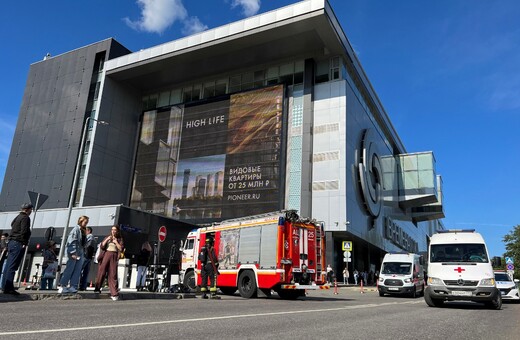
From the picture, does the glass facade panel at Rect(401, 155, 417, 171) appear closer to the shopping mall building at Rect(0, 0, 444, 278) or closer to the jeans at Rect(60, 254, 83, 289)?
the shopping mall building at Rect(0, 0, 444, 278)

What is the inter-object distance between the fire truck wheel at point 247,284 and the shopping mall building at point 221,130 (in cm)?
2256

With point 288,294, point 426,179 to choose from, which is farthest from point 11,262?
point 426,179

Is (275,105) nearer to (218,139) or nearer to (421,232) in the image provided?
(218,139)

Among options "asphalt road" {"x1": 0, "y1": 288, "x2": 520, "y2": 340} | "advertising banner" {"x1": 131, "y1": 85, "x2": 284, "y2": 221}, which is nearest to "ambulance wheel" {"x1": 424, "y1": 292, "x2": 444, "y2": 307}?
"asphalt road" {"x1": 0, "y1": 288, "x2": 520, "y2": 340}

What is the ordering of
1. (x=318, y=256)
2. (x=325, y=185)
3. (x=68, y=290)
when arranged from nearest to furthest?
(x=68, y=290)
(x=318, y=256)
(x=325, y=185)

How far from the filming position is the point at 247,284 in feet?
48.9

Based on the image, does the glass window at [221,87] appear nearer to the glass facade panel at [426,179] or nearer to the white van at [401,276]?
the white van at [401,276]

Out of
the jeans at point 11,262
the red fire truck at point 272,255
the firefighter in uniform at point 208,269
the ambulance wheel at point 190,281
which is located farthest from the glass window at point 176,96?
the jeans at point 11,262

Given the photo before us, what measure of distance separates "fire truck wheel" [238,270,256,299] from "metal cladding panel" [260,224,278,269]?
62 centimetres

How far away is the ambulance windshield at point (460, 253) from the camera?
12156 millimetres

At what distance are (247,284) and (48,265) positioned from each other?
22.8 ft

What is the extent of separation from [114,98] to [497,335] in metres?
48.1

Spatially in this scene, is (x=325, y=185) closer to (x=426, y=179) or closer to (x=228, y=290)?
(x=228, y=290)

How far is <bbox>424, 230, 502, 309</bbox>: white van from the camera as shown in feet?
37.6
